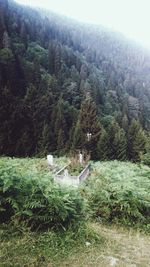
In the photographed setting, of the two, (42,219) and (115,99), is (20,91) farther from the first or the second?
(42,219)

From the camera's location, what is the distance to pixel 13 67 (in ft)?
280

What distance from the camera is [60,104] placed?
73375 mm

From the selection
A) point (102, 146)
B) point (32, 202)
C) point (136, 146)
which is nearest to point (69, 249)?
point (32, 202)

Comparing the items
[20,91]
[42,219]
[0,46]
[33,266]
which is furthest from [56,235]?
Answer: [0,46]

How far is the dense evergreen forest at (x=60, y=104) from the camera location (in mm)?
49906

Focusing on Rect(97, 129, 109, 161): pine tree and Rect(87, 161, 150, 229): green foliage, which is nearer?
Rect(87, 161, 150, 229): green foliage

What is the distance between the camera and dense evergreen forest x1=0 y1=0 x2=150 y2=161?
4991 centimetres

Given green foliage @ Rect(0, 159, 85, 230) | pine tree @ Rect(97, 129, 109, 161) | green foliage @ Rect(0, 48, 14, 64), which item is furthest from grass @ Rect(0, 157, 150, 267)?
green foliage @ Rect(0, 48, 14, 64)

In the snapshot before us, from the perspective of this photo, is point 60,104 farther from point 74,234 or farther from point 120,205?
point 74,234

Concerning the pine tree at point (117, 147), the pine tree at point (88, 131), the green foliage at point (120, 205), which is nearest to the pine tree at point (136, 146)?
the pine tree at point (117, 147)

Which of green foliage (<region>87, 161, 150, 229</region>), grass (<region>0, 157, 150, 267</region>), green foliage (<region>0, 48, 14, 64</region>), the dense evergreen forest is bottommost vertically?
the dense evergreen forest

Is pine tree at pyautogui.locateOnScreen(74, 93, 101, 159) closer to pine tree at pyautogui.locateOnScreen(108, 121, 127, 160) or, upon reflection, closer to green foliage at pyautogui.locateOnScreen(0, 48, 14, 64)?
pine tree at pyautogui.locateOnScreen(108, 121, 127, 160)

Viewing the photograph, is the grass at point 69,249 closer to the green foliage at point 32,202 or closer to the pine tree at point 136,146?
the green foliage at point 32,202

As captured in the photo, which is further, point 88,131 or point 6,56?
point 6,56
